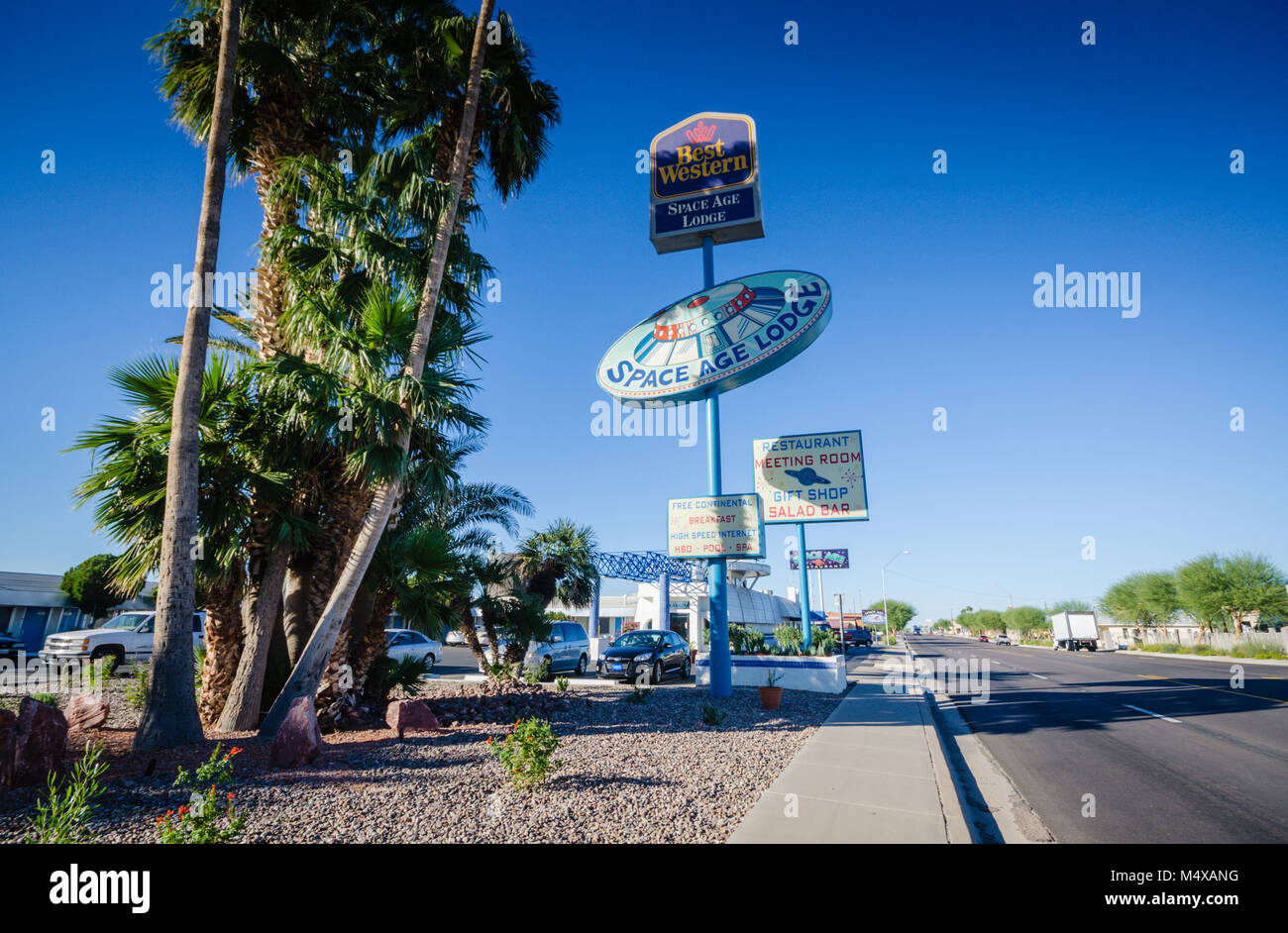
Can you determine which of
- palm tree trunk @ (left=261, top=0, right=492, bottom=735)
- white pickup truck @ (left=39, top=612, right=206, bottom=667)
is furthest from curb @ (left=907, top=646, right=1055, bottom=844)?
white pickup truck @ (left=39, top=612, right=206, bottom=667)

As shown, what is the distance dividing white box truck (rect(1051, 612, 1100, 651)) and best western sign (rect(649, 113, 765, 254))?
163 feet

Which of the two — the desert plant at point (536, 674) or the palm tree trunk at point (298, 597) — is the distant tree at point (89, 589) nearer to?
the desert plant at point (536, 674)

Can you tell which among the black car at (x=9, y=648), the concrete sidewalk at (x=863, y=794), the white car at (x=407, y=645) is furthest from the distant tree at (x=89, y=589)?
the concrete sidewalk at (x=863, y=794)

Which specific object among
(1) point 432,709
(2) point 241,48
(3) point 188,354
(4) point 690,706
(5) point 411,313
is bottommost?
(4) point 690,706

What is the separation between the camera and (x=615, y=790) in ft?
18.7

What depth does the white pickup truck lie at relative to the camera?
16828 mm

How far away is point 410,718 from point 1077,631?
5689 centimetres

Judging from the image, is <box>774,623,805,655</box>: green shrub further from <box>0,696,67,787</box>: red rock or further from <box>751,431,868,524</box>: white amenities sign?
<box>0,696,67,787</box>: red rock

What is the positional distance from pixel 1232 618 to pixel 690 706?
165 feet

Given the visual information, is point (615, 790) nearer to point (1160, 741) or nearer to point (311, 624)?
point (311, 624)

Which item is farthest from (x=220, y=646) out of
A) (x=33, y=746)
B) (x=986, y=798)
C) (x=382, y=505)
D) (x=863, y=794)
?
(x=986, y=798)

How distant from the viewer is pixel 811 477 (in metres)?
19.7

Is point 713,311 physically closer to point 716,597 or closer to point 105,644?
point 716,597
